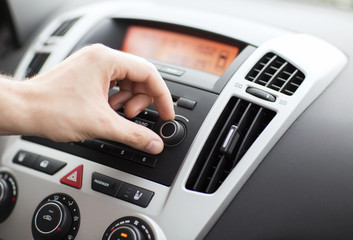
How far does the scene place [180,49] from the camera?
3.75 feet

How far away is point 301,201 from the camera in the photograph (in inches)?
31.7

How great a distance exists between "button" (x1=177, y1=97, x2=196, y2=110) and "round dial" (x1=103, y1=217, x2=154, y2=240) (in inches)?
10.7

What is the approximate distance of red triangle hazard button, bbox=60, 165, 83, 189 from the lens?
0.91 meters

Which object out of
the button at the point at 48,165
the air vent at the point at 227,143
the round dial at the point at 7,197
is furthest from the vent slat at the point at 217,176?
the round dial at the point at 7,197

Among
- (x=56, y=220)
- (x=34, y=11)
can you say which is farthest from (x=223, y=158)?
(x=34, y=11)

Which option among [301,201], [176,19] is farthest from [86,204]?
[176,19]

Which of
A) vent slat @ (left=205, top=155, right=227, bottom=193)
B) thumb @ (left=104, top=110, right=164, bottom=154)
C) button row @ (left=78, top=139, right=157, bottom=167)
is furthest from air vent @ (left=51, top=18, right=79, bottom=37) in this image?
vent slat @ (left=205, top=155, right=227, bottom=193)

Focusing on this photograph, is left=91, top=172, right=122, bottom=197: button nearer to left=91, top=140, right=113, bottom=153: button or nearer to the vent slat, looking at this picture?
left=91, top=140, right=113, bottom=153: button

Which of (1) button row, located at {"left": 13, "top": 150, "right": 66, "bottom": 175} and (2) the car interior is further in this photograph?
A: (1) button row, located at {"left": 13, "top": 150, "right": 66, "bottom": 175}

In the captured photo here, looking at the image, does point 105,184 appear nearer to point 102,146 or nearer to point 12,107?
point 102,146

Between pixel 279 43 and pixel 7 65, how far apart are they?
906 mm

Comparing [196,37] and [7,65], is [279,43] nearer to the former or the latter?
[196,37]

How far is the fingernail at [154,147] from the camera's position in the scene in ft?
2.77

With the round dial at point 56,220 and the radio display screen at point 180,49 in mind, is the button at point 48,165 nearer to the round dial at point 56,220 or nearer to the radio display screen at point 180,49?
the round dial at point 56,220
